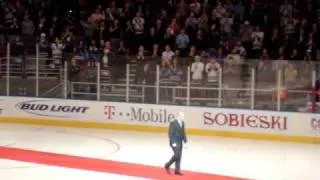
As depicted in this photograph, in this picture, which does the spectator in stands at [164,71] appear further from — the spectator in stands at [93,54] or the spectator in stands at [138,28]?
the spectator in stands at [138,28]

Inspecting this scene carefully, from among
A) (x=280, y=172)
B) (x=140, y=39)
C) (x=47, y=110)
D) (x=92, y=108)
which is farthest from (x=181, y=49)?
(x=280, y=172)

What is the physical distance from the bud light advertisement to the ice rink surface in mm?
509

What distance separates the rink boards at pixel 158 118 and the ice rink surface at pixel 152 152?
36 centimetres

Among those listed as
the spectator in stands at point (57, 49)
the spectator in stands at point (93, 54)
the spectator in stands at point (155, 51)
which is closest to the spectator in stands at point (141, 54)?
the spectator in stands at point (155, 51)

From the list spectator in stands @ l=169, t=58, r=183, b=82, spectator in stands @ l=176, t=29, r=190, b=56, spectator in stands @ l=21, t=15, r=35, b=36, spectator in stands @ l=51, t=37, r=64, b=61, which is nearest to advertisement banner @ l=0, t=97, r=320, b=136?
spectator in stands @ l=169, t=58, r=183, b=82

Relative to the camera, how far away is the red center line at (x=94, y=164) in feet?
42.5

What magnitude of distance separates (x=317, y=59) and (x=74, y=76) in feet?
23.0

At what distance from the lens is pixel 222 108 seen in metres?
18.2

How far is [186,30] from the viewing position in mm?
20469

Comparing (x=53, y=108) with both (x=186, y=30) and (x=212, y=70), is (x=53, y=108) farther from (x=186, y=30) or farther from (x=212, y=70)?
(x=212, y=70)

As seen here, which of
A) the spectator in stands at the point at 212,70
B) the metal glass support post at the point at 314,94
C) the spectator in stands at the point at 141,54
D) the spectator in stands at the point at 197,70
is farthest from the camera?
the spectator in stands at the point at 141,54

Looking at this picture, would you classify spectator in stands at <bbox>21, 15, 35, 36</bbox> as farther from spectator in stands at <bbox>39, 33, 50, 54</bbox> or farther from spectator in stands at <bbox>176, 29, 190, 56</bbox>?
spectator in stands at <bbox>176, 29, 190, 56</bbox>

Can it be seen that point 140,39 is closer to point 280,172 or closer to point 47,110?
point 47,110

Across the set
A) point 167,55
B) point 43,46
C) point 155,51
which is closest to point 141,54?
point 155,51
